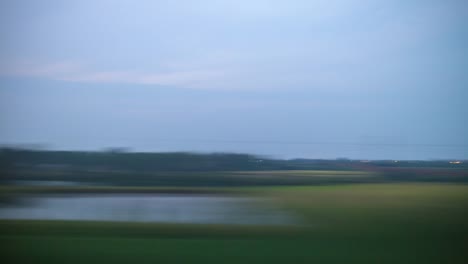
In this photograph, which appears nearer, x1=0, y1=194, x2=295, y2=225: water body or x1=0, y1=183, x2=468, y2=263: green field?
x1=0, y1=183, x2=468, y2=263: green field

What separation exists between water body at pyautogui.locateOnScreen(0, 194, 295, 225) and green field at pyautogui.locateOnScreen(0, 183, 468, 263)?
0.43ft

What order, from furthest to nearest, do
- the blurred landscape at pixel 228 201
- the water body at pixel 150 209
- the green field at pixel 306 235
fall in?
1. the water body at pixel 150 209
2. the blurred landscape at pixel 228 201
3. the green field at pixel 306 235

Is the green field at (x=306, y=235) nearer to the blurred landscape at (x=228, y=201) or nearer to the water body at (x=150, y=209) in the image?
the blurred landscape at (x=228, y=201)

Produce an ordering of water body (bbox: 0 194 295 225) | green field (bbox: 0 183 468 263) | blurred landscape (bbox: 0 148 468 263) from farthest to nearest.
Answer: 1. water body (bbox: 0 194 295 225)
2. blurred landscape (bbox: 0 148 468 263)
3. green field (bbox: 0 183 468 263)

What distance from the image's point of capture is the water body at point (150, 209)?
20.3ft

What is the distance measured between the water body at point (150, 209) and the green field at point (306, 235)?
0.13 metres

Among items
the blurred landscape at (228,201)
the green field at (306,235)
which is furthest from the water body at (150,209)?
the green field at (306,235)

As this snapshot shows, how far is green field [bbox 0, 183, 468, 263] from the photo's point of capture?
5402mm

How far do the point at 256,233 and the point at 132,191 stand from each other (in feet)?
5.56

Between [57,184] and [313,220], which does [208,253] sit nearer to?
[313,220]

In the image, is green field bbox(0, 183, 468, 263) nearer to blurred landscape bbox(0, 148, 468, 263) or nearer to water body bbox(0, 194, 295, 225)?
blurred landscape bbox(0, 148, 468, 263)

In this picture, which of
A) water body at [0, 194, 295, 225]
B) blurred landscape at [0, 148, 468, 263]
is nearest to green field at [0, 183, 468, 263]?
blurred landscape at [0, 148, 468, 263]

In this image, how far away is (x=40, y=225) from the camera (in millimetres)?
6180

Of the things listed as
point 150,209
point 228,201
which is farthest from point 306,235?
point 150,209
